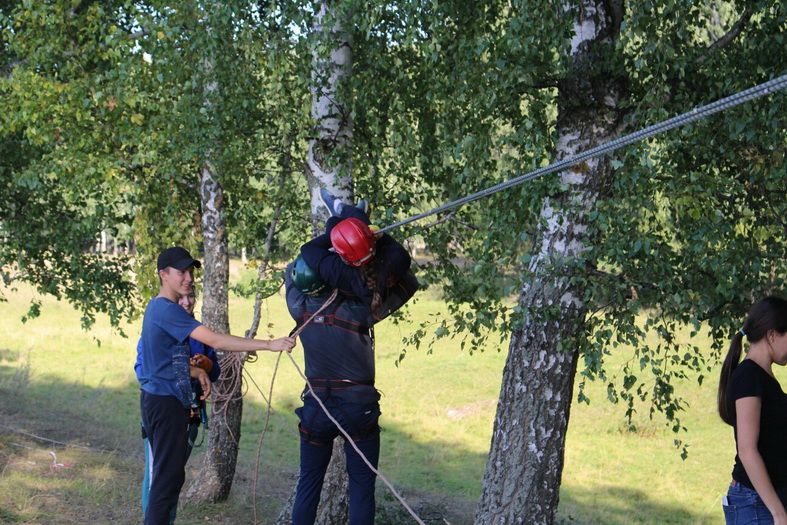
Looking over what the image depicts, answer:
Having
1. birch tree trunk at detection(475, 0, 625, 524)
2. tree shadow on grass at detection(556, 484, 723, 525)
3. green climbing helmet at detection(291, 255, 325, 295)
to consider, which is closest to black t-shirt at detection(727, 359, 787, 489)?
birch tree trunk at detection(475, 0, 625, 524)

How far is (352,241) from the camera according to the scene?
4.95 metres

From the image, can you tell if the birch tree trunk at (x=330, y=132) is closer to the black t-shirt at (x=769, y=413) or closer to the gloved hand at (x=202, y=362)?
the gloved hand at (x=202, y=362)

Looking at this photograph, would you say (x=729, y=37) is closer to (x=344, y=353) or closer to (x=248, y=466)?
(x=344, y=353)

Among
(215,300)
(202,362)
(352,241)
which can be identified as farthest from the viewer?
(215,300)

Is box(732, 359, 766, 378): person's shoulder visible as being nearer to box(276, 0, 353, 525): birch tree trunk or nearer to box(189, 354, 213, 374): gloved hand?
box(189, 354, 213, 374): gloved hand

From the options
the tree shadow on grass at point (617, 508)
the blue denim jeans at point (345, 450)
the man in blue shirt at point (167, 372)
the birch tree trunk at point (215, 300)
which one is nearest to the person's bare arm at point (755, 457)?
the blue denim jeans at point (345, 450)

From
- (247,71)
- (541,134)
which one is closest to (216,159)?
(247,71)

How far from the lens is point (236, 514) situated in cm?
1026

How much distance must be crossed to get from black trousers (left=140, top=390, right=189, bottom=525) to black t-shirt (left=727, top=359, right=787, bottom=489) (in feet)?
10.5

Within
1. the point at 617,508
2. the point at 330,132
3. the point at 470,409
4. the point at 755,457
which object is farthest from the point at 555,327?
the point at 470,409

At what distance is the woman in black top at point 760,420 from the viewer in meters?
3.75

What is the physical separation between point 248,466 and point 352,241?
9742mm

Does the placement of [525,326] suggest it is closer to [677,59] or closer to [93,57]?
[677,59]

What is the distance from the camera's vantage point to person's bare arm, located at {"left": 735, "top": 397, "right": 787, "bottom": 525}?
3736 mm
